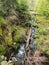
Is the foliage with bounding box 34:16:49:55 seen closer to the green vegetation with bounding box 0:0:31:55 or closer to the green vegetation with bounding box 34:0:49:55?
the green vegetation with bounding box 34:0:49:55

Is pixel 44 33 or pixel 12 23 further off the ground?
pixel 44 33

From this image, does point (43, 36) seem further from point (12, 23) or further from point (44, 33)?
point (12, 23)

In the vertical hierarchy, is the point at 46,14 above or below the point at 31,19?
above

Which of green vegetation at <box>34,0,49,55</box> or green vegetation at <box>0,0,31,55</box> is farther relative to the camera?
green vegetation at <box>0,0,31,55</box>

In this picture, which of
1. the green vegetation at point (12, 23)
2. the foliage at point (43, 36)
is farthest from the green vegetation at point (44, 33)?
the green vegetation at point (12, 23)

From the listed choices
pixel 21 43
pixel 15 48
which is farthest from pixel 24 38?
pixel 15 48

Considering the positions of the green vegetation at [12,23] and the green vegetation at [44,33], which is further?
the green vegetation at [12,23]

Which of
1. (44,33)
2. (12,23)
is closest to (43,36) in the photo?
(44,33)

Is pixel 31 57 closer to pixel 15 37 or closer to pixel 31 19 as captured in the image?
pixel 15 37

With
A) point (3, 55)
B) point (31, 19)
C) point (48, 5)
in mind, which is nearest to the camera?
point (48, 5)

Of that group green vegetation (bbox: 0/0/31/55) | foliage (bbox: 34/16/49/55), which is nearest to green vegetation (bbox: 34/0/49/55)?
foliage (bbox: 34/16/49/55)

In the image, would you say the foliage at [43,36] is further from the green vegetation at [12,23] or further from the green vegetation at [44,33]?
the green vegetation at [12,23]
